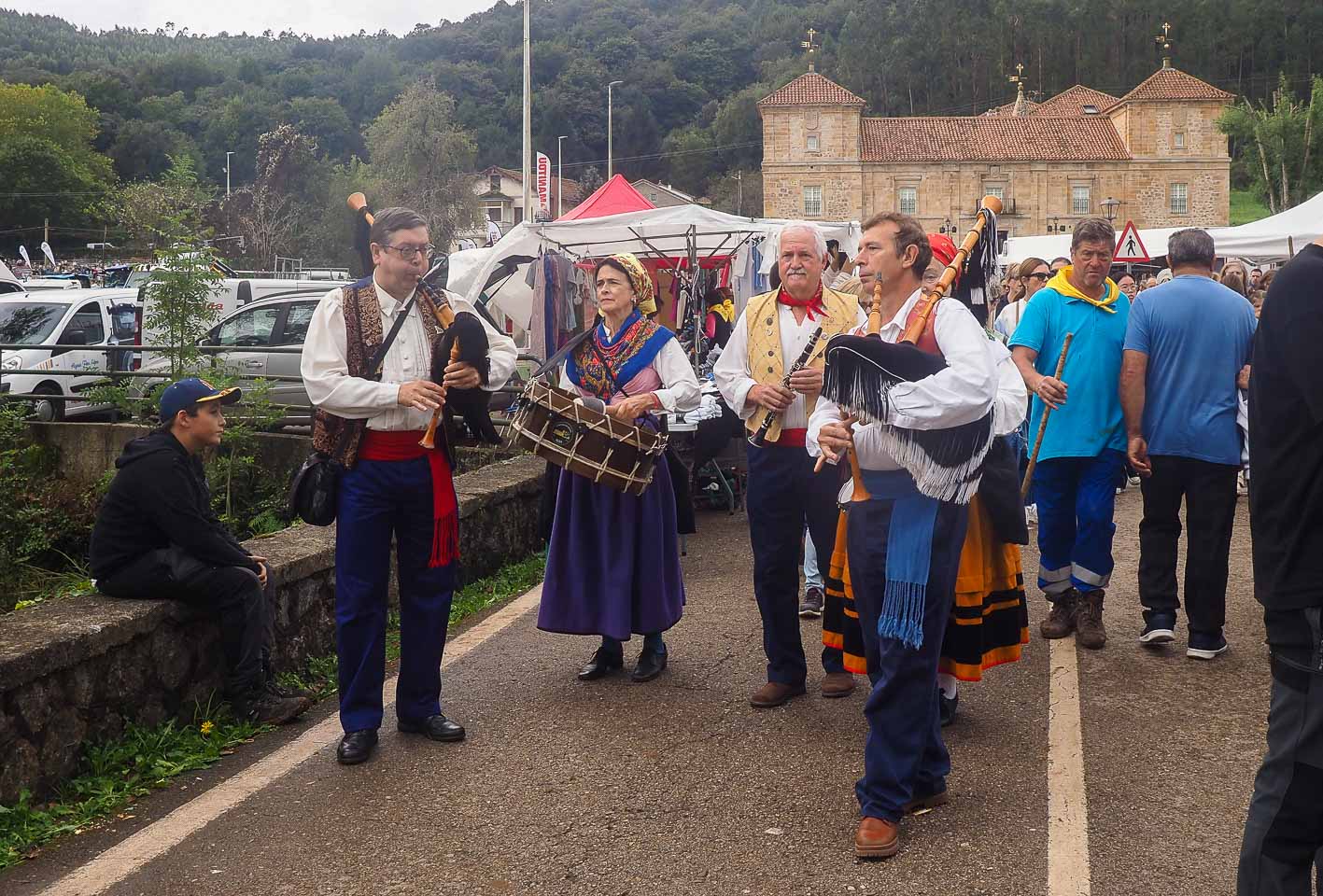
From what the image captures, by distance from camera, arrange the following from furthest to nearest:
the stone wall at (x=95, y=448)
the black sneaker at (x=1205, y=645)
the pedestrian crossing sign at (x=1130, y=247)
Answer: the pedestrian crossing sign at (x=1130, y=247) < the stone wall at (x=95, y=448) < the black sneaker at (x=1205, y=645)

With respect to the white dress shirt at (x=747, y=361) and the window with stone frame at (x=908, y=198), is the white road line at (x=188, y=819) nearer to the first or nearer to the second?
the white dress shirt at (x=747, y=361)

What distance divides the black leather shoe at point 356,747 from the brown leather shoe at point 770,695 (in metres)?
1.53

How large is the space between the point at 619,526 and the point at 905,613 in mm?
2079

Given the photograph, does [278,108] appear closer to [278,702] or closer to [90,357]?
[90,357]

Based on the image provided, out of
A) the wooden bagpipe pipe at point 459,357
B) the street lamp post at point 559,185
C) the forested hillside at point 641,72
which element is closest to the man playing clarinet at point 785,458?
the wooden bagpipe pipe at point 459,357

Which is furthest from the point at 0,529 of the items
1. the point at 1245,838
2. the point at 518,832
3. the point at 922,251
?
the point at 1245,838

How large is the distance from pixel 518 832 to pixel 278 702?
1.54 metres

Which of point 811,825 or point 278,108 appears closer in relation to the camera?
point 811,825

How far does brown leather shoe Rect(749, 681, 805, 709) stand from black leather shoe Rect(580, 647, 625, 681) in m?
0.75

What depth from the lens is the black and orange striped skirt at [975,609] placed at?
175 inches

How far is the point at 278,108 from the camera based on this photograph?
10250 centimetres

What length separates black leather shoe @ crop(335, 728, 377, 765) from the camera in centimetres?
458

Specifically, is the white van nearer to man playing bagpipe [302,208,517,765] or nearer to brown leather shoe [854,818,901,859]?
man playing bagpipe [302,208,517,765]

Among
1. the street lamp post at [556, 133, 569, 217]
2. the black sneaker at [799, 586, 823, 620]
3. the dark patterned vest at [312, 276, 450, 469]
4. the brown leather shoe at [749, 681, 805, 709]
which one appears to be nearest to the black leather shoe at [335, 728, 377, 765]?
the dark patterned vest at [312, 276, 450, 469]
